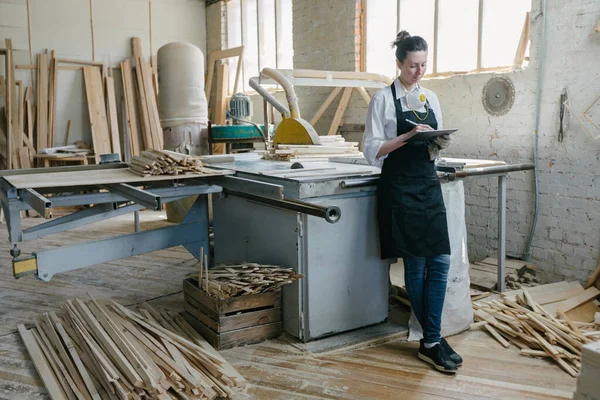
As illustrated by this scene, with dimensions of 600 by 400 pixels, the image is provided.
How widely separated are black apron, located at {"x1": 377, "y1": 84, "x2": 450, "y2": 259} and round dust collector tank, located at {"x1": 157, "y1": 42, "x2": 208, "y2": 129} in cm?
308

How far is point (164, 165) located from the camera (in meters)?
2.98

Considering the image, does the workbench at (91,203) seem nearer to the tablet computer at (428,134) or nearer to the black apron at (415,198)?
the black apron at (415,198)

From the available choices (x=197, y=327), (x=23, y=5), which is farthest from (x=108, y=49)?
(x=197, y=327)

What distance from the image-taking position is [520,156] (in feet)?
13.6

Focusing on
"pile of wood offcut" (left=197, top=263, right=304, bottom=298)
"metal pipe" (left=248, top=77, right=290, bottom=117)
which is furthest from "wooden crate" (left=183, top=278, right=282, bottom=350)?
"metal pipe" (left=248, top=77, right=290, bottom=117)

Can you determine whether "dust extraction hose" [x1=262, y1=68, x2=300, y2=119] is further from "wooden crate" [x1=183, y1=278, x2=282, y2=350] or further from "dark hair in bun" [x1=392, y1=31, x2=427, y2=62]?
"wooden crate" [x1=183, y1=278, x2=282, y2=350]

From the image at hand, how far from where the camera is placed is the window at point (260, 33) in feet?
24.2

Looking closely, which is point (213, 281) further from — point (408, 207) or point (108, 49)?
point (108, 49)

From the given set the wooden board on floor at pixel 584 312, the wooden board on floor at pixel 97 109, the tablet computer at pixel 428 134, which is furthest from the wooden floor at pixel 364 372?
the wooden board on floor at pixel 97 109

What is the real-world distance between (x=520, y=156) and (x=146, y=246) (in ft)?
9.31

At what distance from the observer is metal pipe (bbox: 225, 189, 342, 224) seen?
2279mm

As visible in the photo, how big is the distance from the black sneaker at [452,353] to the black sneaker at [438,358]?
0.14ft

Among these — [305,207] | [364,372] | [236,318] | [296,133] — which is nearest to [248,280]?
[236,318]

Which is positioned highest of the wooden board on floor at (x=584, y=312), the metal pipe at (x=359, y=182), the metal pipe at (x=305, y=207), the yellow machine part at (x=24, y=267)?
the metal pipe at (x=359, y=182)
